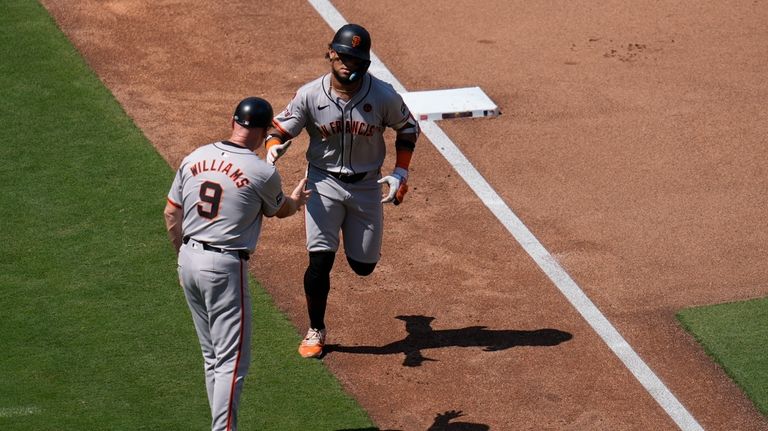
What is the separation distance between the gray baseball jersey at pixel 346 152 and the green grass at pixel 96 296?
2.85 feet

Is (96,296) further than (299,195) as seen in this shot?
Yes

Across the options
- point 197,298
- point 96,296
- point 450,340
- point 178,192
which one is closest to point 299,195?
point 178,192

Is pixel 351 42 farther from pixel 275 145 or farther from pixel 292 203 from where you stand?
pixel 292 203

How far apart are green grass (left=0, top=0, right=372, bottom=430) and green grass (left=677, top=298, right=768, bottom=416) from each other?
252 centimetres

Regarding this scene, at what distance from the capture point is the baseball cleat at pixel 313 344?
874 cm

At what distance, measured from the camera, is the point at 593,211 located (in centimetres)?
1065

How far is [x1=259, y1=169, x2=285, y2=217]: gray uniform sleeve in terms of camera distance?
7.21 m

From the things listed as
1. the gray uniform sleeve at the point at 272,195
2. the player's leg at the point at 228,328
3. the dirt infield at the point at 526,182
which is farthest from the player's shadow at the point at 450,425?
the gray uniform sleeve at the point at 272,195

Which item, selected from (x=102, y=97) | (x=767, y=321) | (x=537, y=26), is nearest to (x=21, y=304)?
(x=102, y=97)

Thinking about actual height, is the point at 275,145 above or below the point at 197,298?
above

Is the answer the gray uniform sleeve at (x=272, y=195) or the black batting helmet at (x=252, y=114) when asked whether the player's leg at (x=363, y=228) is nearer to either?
the gray uniform sleeve at (x=272, y=195)

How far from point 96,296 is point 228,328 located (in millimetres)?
2372

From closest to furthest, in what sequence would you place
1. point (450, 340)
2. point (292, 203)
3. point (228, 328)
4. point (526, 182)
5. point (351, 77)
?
point (228, 328) → point (292, 203) → point (351, 77) → point (450, 340) → point (526, 182)

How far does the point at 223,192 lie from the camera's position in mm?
7117
